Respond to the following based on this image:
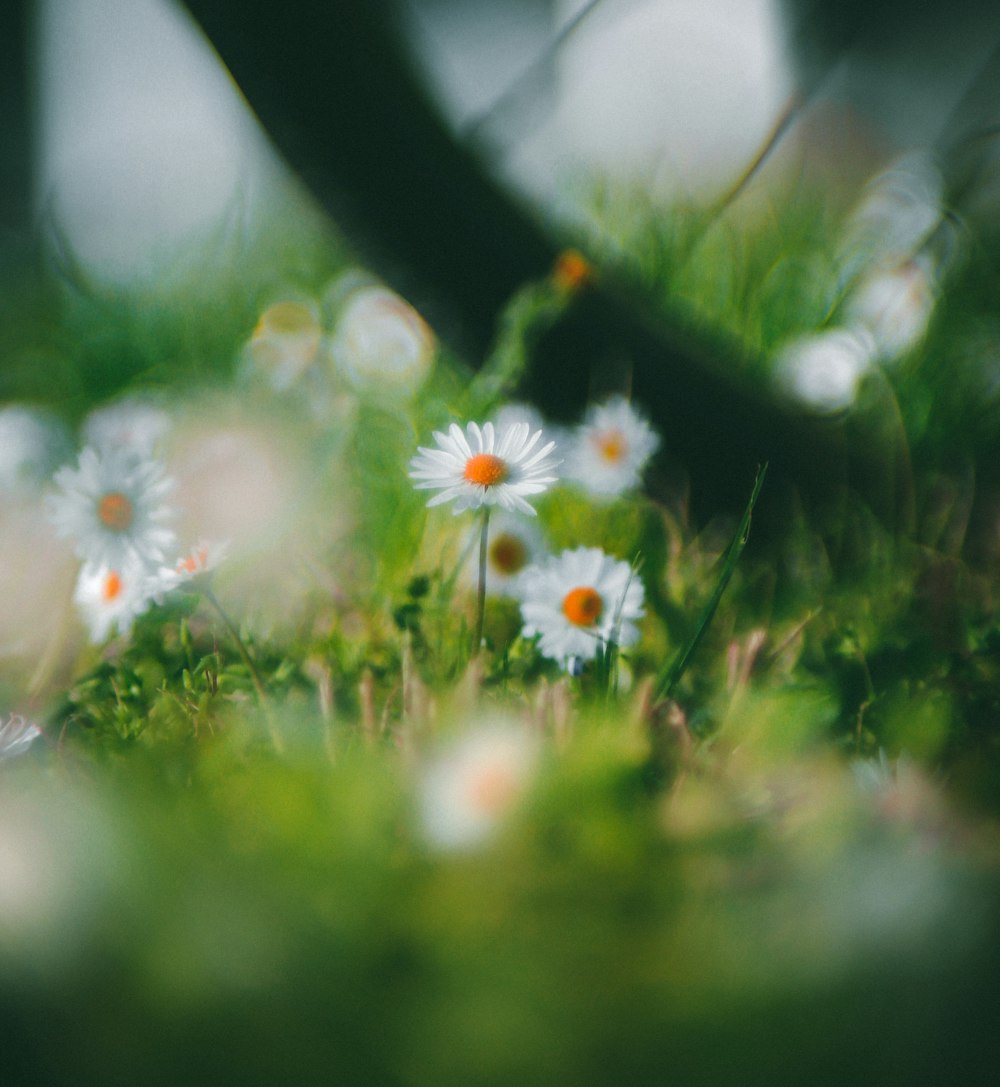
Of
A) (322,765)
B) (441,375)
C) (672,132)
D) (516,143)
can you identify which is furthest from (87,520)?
(672,132)

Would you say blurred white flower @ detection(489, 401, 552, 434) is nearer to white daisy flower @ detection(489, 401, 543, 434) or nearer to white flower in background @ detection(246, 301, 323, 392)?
white daisy flower @ detection(489, 401, 543, 434)

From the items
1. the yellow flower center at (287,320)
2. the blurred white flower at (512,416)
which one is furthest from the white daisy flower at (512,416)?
the yellow flower center at (287,320)

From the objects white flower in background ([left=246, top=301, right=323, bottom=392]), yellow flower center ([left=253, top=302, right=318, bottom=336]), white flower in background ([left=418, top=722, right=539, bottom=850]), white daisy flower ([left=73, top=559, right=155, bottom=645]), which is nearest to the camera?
white flower in background ([left=418, top=722, right=539, bottom=850])

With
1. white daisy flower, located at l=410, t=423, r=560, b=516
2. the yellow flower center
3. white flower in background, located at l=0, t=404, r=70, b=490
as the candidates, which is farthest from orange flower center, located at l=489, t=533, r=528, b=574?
the yellow flower center

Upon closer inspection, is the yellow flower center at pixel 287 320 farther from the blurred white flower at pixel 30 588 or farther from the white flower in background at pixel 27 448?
the blurred white flower at pixel 30 588

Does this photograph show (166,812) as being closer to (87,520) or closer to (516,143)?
(87,520)

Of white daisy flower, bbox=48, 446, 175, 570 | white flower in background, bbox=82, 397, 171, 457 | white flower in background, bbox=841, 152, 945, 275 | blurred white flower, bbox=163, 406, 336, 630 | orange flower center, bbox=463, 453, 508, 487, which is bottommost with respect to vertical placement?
orange flower center, bbox=463, 453, 508, 487
